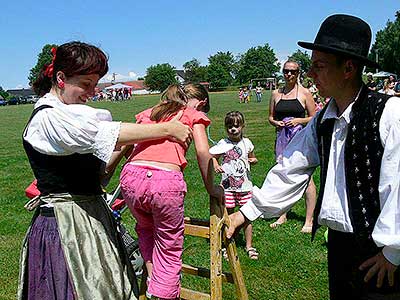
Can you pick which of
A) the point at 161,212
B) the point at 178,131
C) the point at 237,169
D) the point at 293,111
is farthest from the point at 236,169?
the point at 178,131

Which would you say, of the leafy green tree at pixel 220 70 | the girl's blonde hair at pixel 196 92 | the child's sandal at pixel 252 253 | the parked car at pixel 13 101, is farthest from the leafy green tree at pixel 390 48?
the girl's blonde hair at pixel 196 92

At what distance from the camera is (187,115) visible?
3430 mm

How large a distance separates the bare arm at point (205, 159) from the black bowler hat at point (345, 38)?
1.09 metres

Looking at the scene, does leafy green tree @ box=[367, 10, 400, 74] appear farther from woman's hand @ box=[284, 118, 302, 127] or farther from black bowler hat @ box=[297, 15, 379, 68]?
black bowler hat @ box=[297, 15, 379, 68]

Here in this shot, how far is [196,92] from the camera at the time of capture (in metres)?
3.89

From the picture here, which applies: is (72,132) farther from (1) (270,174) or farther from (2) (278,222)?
(2) (278,222)

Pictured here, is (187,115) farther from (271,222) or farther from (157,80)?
(157,80)

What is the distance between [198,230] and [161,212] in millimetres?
294

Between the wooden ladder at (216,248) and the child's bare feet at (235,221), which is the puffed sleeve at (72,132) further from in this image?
the wooden ladder at (216,248)

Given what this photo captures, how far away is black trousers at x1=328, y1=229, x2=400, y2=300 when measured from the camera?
240 centimetres

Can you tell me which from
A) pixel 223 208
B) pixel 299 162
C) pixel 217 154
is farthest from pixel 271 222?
pixel 299 162

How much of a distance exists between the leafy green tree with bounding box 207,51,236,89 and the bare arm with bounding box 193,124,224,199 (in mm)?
101926

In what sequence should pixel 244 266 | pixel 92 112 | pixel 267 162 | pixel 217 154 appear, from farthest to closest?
pixel 267 162
pixel 217 154
pixel 244 266
pixel 92 112

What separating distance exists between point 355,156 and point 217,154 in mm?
3572
